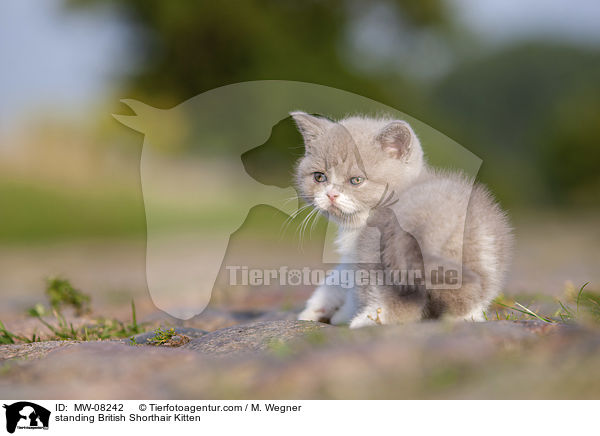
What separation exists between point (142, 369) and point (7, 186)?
11809 mm

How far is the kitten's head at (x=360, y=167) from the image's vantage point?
117 inches

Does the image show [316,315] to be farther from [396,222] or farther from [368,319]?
[396,222]

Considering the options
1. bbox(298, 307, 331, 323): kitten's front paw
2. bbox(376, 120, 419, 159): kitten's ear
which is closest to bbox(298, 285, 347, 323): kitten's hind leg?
bbox(298, 307, 331, 323): kitten's front paw

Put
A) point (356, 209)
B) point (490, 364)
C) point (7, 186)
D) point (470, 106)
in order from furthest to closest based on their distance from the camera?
point (470, 106), point (7, 186), point (356, 209), point (490, 364)

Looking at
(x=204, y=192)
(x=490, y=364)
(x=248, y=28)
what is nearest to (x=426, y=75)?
(x=248, y=28)

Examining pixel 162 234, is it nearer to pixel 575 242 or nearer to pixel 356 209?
pixel 575 242

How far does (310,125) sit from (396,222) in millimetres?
933

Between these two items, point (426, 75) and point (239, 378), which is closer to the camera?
point (239, 378)

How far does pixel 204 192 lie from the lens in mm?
12703
